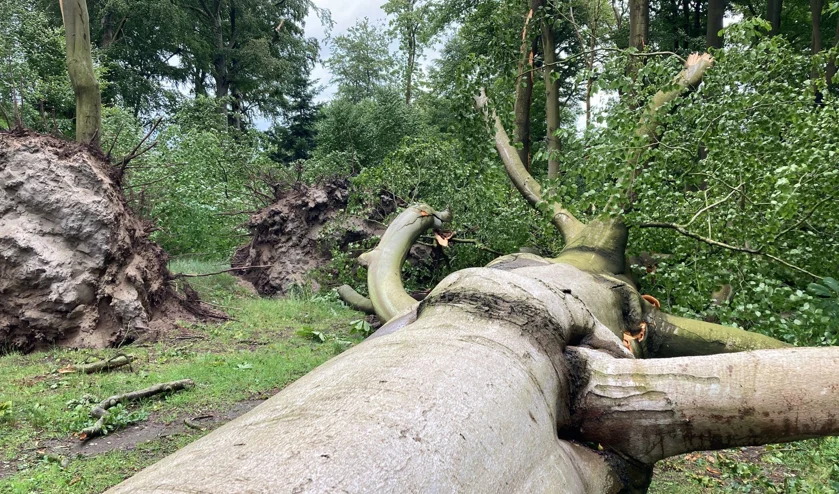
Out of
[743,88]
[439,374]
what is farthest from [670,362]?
[743,88]

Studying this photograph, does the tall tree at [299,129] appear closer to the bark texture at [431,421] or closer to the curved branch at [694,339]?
the curved branch at [694,339]

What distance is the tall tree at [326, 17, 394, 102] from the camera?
31562 millimetres

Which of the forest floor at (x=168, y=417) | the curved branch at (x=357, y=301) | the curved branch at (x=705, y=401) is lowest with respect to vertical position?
the forest floor at (x=168, y=417)

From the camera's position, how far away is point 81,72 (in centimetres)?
653

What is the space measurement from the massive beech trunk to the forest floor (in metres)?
1.31

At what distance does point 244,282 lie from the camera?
8.62 m

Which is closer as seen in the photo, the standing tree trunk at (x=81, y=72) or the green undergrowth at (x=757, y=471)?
the green undergrowth at (x=757, y=471)

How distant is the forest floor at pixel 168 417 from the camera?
2.73m

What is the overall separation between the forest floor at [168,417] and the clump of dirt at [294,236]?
259 centimetres

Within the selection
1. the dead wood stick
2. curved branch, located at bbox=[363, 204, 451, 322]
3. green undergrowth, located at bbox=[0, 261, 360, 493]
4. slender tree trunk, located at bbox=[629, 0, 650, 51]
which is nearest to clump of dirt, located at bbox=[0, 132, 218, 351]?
green undergrowth, located at bbox=[0, 261, 360, 493]

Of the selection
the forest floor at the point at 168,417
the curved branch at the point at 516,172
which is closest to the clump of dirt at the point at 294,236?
the forest floor at the point at 168,417

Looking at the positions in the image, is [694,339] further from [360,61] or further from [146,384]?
[360,61]

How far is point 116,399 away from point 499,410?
134 inches

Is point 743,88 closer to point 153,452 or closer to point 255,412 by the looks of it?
point 255,412
